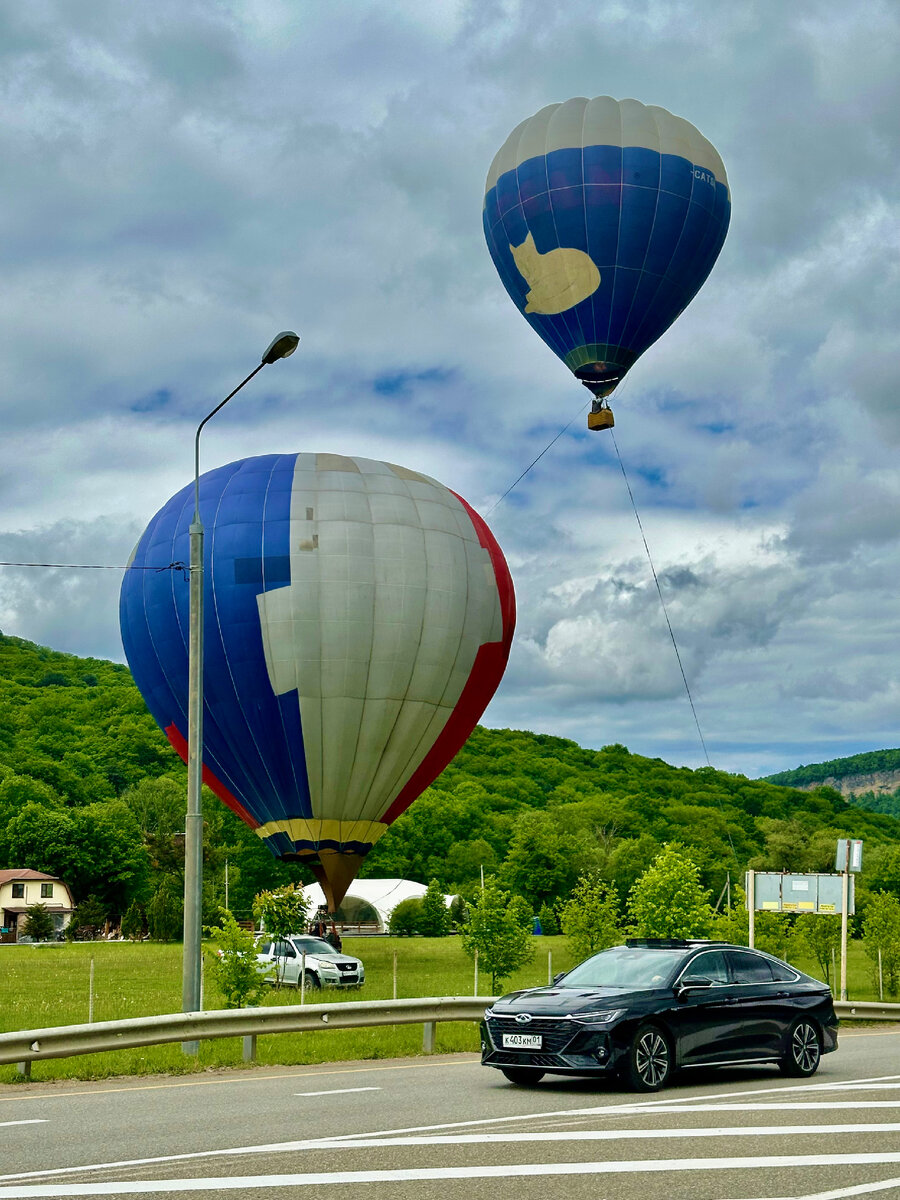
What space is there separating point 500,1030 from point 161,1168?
5.88 m

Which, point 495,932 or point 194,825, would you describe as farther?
point 495,932

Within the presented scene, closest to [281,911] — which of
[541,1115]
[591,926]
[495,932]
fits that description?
[495,932]

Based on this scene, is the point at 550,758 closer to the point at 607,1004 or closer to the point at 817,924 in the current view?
the point at 817,924

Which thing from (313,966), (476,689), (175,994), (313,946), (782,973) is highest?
(476,689)

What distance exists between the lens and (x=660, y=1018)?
15.1m

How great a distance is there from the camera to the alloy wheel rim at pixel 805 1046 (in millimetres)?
16734

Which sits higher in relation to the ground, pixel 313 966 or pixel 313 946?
pixel 313 946

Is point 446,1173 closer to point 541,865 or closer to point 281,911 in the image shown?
point 281,911

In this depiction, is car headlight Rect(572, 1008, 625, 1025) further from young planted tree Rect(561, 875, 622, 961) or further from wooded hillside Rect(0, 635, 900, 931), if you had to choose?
wooded hillside Rect(0, 635, 900, 931)

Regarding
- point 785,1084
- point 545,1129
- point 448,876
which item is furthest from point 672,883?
point 448,876

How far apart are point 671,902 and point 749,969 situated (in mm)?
35916

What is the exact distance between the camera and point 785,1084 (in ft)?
51.9

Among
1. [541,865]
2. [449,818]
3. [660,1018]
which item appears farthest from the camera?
[449,818]

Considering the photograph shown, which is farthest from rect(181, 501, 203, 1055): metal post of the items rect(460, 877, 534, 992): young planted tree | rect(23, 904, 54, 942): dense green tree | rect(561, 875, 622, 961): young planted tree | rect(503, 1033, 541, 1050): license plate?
rect(23, 904, 54, 942): dense green tree
